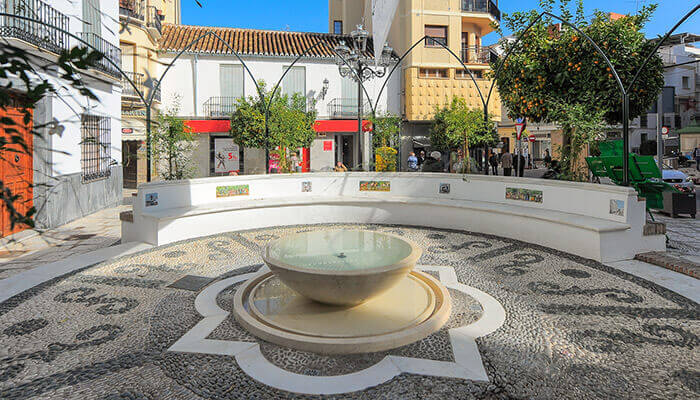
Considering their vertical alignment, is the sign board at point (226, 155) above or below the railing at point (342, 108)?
below

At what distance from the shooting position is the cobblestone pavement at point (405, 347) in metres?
3.03

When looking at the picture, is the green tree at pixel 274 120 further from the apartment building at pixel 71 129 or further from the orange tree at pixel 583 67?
the orange tree at pixel 583 67

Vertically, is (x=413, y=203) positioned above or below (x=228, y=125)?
below

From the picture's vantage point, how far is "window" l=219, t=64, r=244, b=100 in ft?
74.8

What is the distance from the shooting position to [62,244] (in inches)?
317

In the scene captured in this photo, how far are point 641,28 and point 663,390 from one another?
31.5 feet

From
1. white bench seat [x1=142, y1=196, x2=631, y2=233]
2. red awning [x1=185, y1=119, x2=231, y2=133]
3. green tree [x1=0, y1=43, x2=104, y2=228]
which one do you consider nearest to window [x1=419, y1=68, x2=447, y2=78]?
red awning [x1=185, y1=119, x2=231, y2=133]

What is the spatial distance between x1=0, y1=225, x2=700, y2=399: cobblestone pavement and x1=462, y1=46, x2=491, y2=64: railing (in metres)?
22.4

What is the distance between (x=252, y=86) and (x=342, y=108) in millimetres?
4952

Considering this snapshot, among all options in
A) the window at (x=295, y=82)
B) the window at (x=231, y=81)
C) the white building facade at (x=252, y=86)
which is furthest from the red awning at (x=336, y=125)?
the window at (x=231, y=81)

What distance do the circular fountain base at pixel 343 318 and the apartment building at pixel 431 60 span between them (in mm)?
20817

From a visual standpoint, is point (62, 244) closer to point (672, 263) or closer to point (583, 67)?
point (672, 263)

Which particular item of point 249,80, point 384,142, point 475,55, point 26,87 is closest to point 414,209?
Answer: point 384,142

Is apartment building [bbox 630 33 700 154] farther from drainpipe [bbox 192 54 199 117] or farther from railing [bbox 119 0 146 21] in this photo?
railing [bbox 119 0 146 21]
